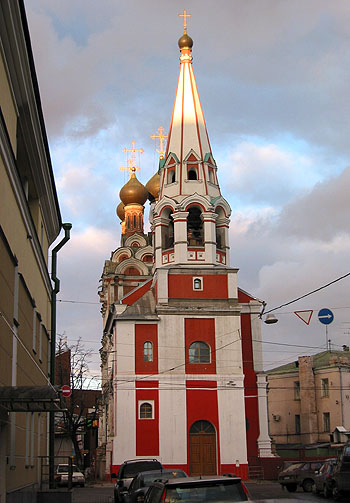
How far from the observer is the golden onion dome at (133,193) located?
65.4m

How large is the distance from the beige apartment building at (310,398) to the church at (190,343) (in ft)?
46.8

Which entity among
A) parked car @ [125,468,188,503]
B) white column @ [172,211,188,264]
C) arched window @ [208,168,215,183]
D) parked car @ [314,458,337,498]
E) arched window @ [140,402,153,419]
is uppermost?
arched window @ [208,168,215,183]

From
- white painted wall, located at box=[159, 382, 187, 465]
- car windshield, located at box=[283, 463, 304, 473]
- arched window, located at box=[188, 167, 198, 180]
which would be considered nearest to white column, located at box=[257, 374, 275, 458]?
white painted wall, located at box=[159, 382, 187, 465]

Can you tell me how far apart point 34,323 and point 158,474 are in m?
4.74

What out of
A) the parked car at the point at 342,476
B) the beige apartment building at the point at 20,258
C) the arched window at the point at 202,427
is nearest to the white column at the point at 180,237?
the arched window at the point at 202,427

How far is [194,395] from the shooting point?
132 ft

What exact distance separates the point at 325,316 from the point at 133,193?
41.6 metres

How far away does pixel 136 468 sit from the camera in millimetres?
22719

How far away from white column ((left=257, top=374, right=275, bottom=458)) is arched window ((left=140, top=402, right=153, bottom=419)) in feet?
21.3

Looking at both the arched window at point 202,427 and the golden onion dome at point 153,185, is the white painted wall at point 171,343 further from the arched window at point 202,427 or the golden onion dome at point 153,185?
the golden onion dome at point 153,185

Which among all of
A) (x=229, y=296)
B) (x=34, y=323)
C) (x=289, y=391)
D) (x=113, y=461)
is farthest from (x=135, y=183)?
(x=34, y=323)

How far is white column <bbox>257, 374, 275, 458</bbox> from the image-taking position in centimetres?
4153

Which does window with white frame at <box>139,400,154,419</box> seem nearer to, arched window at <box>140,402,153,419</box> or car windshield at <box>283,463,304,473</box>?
arched window at <box>140,402,153,419</box>

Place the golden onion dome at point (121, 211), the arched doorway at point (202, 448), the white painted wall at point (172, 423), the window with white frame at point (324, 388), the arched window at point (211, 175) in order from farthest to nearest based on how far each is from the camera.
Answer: the golden onion dome at point (121, 211), the window with white frame at point (324, 388), the arched window at point (211, 175), the arched doorway at point (202, 448), the white painted wall at point (172, 423)
